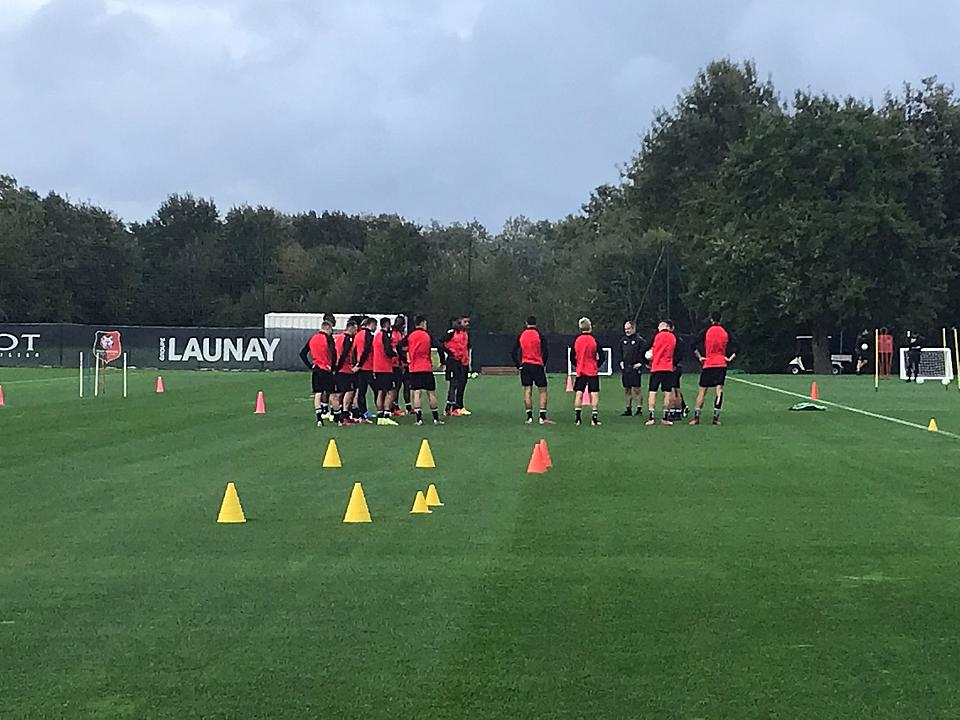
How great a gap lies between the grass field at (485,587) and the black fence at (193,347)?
38.7 meters

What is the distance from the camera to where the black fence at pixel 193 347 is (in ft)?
185

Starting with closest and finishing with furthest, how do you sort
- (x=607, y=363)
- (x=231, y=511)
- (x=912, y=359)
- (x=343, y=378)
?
(x=231, y=511) < (x=343, y=378) < (x=912, y=359) < (x=607, y=363)

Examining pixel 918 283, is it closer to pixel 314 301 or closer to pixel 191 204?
pixel 314 301

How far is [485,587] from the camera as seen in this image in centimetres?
843

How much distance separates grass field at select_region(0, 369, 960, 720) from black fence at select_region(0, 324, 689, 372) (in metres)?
38.7

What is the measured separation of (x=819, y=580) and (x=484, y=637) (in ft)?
8.80

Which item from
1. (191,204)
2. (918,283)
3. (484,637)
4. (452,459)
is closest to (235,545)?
(484,637)

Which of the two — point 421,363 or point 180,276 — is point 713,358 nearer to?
point 421,363

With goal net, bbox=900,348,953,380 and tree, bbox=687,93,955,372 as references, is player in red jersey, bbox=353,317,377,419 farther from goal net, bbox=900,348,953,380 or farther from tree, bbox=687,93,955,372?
tree, bbox=687,93,955,372

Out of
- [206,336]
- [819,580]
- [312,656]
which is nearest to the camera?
[312,656]

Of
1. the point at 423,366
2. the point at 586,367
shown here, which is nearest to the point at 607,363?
the point at 586,367

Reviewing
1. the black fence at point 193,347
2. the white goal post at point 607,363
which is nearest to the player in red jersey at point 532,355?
the white goal post at point 607,363

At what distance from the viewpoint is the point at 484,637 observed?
7051 mm

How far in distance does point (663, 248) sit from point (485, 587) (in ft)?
200
